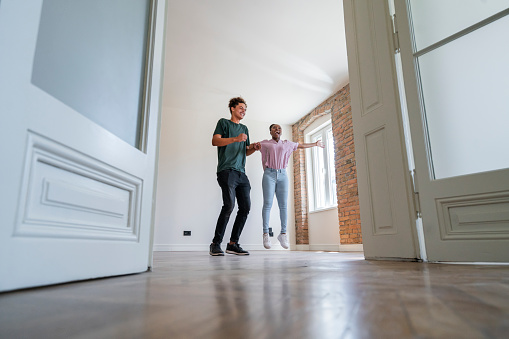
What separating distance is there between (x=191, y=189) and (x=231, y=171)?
140 inches

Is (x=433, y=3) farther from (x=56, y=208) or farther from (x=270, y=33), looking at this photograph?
(x=270, y=33)

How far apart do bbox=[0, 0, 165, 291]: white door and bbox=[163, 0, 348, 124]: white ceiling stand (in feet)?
10.1

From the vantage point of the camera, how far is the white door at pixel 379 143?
1.80m

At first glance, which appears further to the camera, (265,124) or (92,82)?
(265,124)

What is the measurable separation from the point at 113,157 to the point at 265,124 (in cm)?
642

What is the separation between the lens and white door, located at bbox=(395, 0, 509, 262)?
1.46 m

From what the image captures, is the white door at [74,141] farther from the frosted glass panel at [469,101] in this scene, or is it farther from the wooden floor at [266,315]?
the frosted glass panel at [469,101]

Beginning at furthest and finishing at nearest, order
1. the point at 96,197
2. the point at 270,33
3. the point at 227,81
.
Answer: the point at 227,81 → the point at 270,33 → the point at 96,197

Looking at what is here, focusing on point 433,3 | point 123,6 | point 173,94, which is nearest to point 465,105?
point 433,3

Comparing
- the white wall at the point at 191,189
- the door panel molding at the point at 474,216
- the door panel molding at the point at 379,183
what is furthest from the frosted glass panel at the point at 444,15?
the white wall at the point at 191,189

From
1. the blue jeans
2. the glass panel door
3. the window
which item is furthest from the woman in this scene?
A: the glass panel door

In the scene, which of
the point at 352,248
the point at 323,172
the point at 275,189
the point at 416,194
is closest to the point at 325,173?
the point at 323,172

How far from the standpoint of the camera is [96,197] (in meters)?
0.97

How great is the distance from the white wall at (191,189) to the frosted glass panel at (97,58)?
16.7 ft
